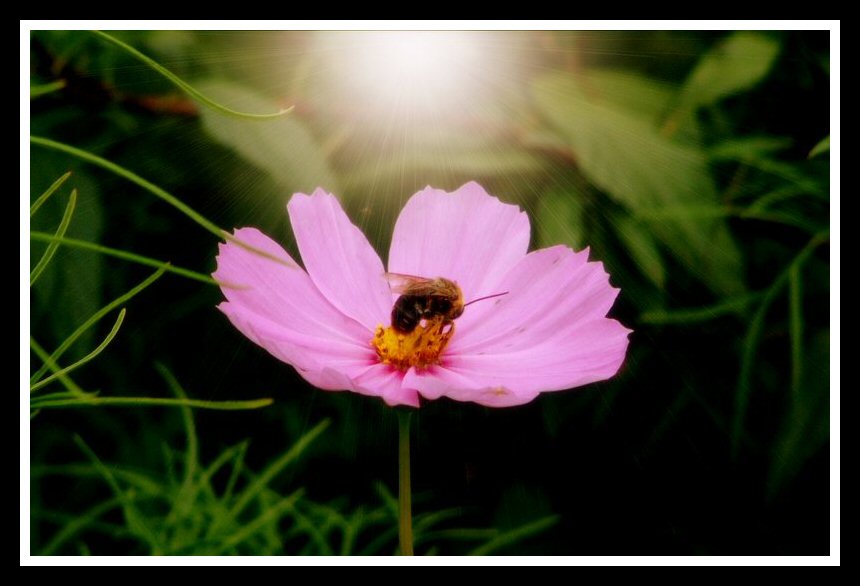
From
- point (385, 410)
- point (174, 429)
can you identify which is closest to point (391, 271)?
point (385, 410)

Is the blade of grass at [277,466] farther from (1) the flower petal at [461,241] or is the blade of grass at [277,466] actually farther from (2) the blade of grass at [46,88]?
(2) the blade of grass at [46,88]

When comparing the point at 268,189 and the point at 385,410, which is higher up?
the point at 268,189

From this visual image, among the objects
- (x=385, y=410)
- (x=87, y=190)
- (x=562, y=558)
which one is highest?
(x=87, y=190)

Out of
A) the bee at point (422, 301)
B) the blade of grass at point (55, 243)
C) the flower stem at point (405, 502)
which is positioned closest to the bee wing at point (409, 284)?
the bee at point (422, 301)

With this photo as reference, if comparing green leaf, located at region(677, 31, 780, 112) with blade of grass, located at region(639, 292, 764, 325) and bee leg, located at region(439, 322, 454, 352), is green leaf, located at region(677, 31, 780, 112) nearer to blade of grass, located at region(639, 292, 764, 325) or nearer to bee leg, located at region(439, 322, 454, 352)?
blade of grass, located at region(639, 292, 764, 325)

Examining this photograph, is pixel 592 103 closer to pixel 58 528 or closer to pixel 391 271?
pixel 391 271

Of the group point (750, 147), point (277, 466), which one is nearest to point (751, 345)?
point (750, 147)
